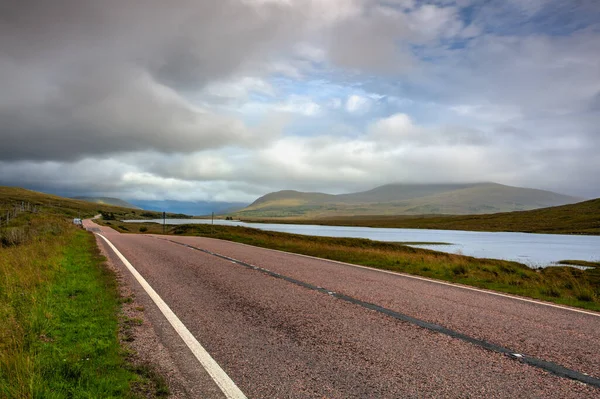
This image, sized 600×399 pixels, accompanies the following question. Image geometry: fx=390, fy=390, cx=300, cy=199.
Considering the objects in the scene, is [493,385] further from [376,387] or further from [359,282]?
[359,282]

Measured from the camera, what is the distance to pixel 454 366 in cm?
535

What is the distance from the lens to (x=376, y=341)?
6449mm

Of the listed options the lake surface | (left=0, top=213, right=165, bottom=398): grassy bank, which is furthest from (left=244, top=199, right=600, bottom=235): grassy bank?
(left=0, top=213, right=165, bottom=398): grassy bank

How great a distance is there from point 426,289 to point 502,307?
2.59 m

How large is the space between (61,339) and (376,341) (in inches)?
204

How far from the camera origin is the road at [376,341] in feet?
15.6

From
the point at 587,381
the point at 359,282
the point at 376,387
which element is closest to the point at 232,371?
the point at 376,387

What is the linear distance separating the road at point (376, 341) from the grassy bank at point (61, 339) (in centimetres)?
85

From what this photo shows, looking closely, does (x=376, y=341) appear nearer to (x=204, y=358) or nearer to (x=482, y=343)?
(x=482, y=343)

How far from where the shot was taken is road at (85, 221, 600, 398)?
4.75 metres

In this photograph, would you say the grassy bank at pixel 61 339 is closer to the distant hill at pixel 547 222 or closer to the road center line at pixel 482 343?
the road center line at pixel 482 343

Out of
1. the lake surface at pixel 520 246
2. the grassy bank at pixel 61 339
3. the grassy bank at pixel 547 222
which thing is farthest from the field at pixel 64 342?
the grassy bank at pixel 547 222

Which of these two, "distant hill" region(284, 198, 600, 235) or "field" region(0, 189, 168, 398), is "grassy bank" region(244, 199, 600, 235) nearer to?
"distant hill" region(284, 198, 600, 235)

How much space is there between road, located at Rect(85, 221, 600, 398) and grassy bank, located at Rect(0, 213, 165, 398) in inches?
33.5
